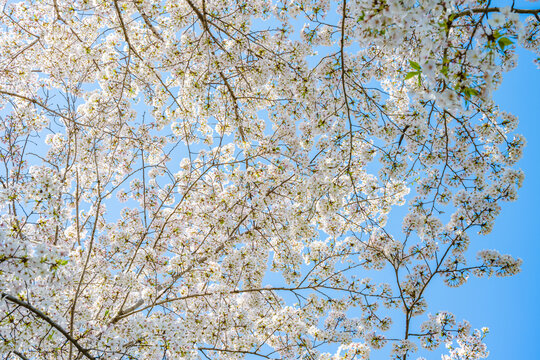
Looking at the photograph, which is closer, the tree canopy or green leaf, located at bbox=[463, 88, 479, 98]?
green leaf, located at bbox=[463, 88, 479, 98]

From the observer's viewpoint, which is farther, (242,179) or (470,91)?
(242,179)

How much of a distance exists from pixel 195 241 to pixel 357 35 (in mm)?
4576

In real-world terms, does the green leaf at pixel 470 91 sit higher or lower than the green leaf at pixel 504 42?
lower

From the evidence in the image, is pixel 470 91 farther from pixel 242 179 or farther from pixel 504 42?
pixel 242 179

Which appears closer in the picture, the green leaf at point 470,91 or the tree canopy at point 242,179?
the green leaf at point 470,91

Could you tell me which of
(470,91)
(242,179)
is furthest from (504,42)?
(242,179)

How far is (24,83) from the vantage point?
5812 millimetres

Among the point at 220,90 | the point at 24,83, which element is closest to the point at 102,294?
the point at 220,90

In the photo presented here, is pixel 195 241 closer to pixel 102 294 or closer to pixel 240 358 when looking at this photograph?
pixel 102 294

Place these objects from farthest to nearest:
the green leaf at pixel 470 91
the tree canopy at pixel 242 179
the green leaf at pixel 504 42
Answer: the tree canopy at pixel 242 179 → the green leaf at pixel 470 91 → the green leaf at pixel 504 42

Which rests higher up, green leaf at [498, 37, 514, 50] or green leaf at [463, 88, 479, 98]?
green leaf at [498, 37, 514, 50]

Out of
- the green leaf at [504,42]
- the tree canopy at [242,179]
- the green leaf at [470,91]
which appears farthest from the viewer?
the tree canopy at [242,179]

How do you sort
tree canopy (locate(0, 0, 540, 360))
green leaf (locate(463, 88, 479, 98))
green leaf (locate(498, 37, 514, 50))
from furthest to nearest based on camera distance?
tree canopy (locate(0, 0, 540, 360)), green leaf (locate(463, 88, 479, 98)), green leaf (locate(498, 37, 514, 50))

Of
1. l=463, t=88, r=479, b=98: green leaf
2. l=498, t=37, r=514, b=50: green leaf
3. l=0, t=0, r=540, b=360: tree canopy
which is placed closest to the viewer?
l=498, t=37, r=514, b=50: green leaf
